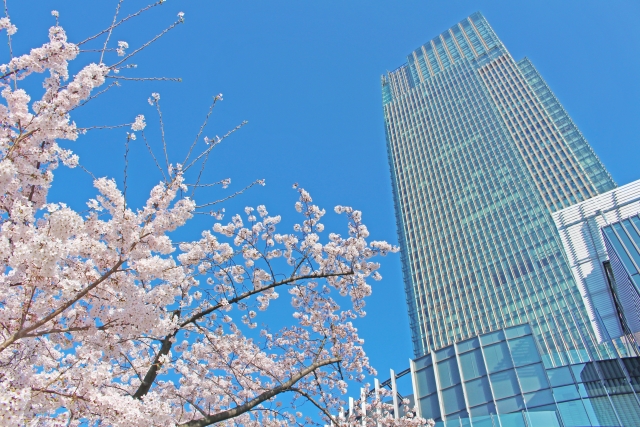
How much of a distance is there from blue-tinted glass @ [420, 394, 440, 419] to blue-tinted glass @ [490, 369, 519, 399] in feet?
8.74

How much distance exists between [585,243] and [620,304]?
12.5ft

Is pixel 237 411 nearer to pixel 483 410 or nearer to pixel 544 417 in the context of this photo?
pixel 544 417

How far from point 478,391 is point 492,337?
8.47 ft

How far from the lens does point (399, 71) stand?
121m

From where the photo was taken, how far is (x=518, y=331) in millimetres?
17469

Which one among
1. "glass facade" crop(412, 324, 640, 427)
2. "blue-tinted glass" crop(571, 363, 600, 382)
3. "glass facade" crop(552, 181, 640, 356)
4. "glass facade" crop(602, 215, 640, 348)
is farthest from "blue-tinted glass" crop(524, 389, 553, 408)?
"glass facade" crop(602, 215, 640, 348)

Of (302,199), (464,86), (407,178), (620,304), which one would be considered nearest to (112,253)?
(302,199)

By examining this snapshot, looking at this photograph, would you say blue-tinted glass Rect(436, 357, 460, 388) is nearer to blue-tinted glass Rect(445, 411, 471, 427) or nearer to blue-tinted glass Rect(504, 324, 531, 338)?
blue-tinted glass Rect(445, 411, 471, 427)

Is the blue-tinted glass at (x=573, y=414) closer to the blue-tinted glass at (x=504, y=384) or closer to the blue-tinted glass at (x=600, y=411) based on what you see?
the blue-tinted glass at (x=600, y=411)

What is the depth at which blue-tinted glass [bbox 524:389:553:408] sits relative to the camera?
48.8 ft

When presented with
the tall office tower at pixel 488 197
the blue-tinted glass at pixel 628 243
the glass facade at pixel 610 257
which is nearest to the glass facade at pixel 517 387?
the glass facade at pixel 610 257

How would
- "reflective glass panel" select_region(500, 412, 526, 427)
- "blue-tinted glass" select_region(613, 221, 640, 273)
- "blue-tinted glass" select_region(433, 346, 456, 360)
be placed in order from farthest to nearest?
1. "blue-tinted glass" select_region(433, 346, 456, 360)
2. "reflective glass panel" select_region(500, 412, 526, 427)
3. "blue-tinted glass" select_region(613, 221, 640, 273)

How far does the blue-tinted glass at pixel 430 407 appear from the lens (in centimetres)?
1726

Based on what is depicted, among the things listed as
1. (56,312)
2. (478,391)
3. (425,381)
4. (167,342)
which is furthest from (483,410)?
(56,312)
